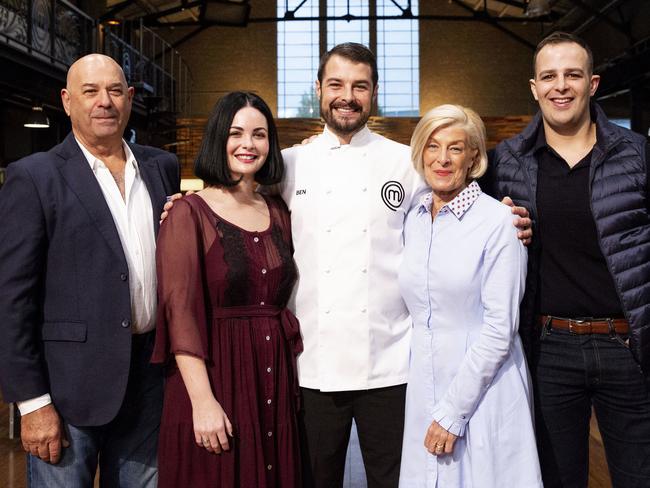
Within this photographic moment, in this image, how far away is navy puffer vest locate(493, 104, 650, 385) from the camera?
2.19 m

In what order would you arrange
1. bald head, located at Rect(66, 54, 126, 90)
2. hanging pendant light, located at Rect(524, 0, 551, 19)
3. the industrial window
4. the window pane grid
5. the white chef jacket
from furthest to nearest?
the window pane grid
the industrial window
hanging pendant light, located at Rect(524, 0, 551, 19)
the white chef jacket
bald head, located at Rect(66, 54, 126, 90)

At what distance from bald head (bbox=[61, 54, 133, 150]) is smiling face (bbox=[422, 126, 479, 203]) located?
104 cm

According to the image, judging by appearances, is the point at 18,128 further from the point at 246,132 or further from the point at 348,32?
the point at 246,132

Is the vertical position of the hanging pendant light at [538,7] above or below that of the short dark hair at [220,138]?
above

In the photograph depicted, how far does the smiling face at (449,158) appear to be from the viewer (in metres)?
2.16

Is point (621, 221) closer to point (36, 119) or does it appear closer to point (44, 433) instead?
point (44, 433)

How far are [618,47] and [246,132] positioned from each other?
16287 mm

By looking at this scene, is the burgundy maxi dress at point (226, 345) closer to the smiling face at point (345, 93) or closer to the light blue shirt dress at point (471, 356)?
the light blue shirt dress at point (471, 356)

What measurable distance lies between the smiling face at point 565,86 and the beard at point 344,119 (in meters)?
0.63

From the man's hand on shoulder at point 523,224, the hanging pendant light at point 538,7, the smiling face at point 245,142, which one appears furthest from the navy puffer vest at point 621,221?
the hanging pendant light at point 538,7

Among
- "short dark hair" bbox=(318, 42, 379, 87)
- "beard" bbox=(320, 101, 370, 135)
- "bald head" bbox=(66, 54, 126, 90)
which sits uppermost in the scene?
"short dark hair" bbox=(318, 42, 379, 87)

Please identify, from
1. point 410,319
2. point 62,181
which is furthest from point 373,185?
point 62,181

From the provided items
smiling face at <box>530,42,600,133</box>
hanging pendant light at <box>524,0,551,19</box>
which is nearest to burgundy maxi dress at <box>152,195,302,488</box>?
smiling face at <box>530,42,600,133</box>

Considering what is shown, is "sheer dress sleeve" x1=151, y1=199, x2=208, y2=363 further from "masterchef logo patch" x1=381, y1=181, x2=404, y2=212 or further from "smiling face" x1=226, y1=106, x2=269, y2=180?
"masterchef logo patch" x1=381, y1=181, x2=404, y2=212
